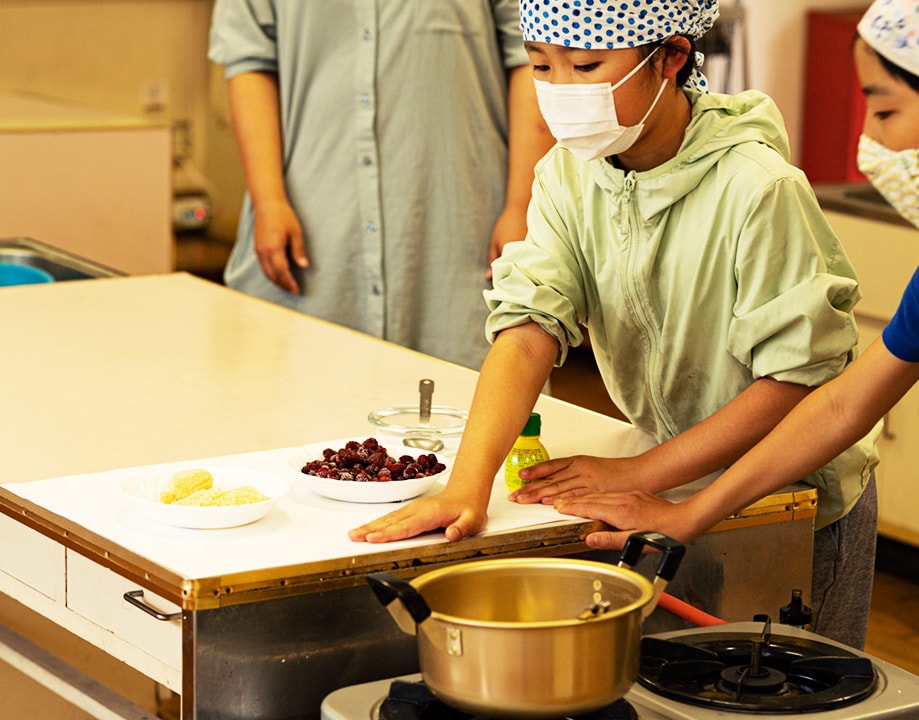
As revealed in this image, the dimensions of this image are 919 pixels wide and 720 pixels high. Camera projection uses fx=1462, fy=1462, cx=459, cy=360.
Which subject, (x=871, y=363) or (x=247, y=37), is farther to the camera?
(x=247, y=37)

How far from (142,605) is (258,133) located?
138 centimetres

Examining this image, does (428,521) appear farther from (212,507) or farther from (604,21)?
(604,21)

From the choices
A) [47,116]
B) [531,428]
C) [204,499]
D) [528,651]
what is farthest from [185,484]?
[47,116]

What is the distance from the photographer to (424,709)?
3.74ft

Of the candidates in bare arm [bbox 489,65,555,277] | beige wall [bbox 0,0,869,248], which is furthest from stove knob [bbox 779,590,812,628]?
beige wall [bbox 0,0,869,248]

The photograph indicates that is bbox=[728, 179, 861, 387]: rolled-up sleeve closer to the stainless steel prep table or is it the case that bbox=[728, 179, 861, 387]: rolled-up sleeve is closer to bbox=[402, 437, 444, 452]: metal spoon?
the stainless steel prep table

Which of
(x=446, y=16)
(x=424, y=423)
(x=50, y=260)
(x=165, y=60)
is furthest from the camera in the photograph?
(x=165, y=60)

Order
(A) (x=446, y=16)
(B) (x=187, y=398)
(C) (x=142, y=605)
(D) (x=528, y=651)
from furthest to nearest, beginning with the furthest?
(A) (x=446, y=16) < (B) (x=187, y=398) < (C) (x=142, y=605) < (D) (x=528, y=651)

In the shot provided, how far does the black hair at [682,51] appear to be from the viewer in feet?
4.85

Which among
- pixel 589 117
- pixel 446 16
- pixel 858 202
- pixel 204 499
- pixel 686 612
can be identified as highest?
pixel 446 16

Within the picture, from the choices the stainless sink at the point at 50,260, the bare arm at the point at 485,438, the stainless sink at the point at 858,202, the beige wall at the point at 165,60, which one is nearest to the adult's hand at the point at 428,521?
the bare arm at the point at 485,438

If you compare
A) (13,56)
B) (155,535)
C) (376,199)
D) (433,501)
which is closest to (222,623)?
(155,535)

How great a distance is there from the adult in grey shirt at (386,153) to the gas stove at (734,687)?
1.33 metres

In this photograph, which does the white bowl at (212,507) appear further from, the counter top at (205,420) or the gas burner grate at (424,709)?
the gas burner grate at (424,709)
